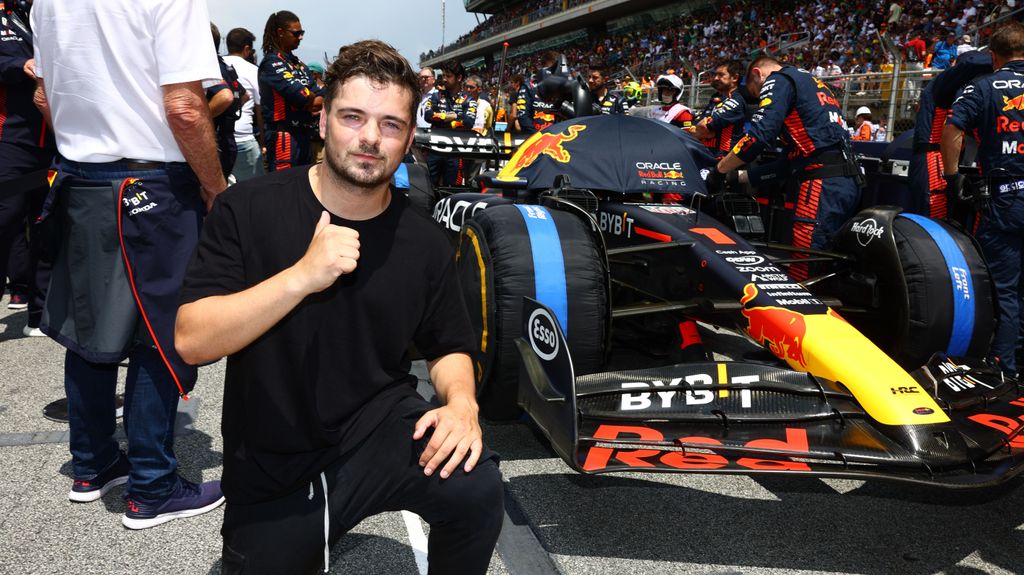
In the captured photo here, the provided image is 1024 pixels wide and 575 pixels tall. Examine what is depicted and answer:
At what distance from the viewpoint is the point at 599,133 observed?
153 inches

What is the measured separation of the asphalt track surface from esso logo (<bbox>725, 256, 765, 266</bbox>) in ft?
2.79

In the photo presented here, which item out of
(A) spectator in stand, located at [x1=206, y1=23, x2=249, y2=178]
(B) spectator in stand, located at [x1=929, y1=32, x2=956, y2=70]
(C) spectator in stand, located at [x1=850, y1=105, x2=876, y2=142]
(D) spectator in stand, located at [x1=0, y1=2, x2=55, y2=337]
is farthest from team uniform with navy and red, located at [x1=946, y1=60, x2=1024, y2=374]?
(B) spectator in stand, located at [x1=929, y1=32, x2=956, y2=70]

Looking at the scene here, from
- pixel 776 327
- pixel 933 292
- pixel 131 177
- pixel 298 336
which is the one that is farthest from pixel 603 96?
pixel 298 336

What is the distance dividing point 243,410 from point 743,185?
4.49m

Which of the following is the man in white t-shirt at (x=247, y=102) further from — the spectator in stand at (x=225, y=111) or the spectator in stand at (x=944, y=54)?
the spectator in stand at (x=944, y=54)

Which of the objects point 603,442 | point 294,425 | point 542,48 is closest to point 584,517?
point 603,442

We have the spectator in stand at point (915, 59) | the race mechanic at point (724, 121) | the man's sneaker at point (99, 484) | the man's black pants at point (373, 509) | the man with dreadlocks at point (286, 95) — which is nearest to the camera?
the man's black pants at point (373, 509)

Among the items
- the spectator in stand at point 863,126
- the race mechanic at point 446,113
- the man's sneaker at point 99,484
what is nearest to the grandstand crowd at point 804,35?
the spectator in stand at point 863,126

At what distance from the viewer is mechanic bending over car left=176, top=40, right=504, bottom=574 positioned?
149 centimetres

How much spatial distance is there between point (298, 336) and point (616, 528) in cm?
141

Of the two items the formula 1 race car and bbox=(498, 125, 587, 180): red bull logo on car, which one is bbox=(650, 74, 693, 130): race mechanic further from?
bbox=(498, 125, 587, 180): red bull logo on car

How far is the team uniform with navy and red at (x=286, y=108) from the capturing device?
5.61 metres

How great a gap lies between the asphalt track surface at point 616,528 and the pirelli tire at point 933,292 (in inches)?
25.2

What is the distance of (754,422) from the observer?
2232 mm
